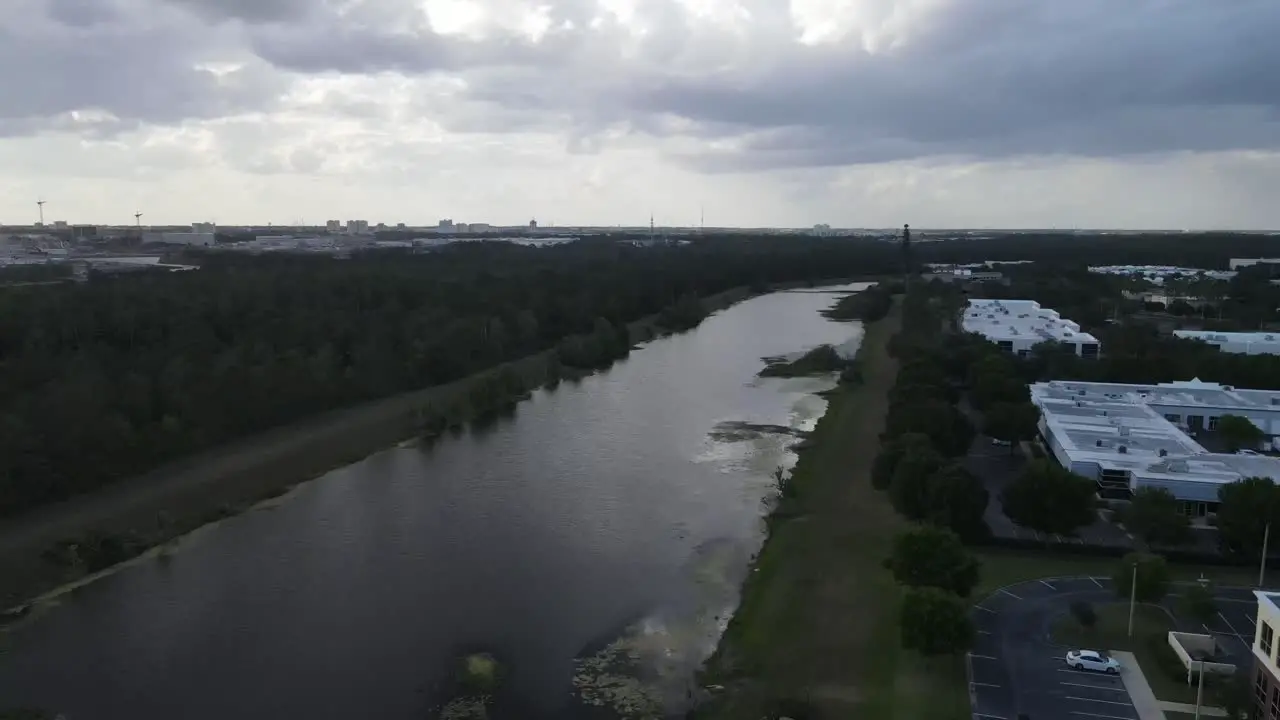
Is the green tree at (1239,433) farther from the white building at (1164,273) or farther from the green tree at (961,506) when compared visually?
the white building at (1164,273)

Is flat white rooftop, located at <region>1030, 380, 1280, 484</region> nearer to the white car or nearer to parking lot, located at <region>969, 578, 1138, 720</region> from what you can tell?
parking lot, located at <region>969, 578, 1138, 720</region>

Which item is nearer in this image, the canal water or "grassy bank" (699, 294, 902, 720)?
"grassy bank" (699, 294, 902, 720)

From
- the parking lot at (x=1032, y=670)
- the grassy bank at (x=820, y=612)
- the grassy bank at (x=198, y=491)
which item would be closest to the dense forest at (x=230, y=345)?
the grassy bank at (x=198, y=491)

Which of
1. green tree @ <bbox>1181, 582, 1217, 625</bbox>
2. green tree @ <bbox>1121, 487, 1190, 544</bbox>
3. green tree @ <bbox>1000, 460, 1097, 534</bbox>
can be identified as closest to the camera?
green tree @ <bbox>1181, 582, 1217, 625</bbox>

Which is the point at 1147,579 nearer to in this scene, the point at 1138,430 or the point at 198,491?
the point at 1138,430

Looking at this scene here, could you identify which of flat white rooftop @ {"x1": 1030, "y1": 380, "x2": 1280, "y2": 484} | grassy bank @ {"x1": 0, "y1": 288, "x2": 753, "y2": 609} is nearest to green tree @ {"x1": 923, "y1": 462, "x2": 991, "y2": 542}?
flat white rooftop @ {"x1": 1030, "y1": 380, "x2": 1280, "y2": 484}

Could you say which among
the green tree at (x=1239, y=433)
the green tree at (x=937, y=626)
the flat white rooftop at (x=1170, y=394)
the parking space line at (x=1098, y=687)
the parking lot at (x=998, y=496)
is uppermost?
the flat white rooftop at (x=1170, y=394)

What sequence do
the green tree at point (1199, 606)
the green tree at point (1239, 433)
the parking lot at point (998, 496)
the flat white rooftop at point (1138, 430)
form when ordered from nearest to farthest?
the green tree at point (1199, 606) < the parking lot at point (998, 496) < the flat white rooftop at point (1138, 430) < the green tree at point (1239, 433)
